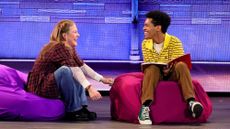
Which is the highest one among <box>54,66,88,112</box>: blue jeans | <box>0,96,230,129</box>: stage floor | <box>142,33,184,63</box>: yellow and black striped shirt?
<box>142,33,184,63</box>: yellow and black striped shirt

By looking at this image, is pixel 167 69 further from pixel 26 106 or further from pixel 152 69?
pixel 26 106

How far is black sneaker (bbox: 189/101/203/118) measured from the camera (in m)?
3.70

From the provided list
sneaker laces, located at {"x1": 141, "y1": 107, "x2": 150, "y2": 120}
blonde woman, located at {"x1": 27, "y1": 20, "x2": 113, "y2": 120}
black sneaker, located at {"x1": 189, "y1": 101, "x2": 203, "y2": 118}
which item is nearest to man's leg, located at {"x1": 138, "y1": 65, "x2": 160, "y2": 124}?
sneaker laces, located at {"x1": 141, "y1": 107, "x2": 150, "y2": 120}

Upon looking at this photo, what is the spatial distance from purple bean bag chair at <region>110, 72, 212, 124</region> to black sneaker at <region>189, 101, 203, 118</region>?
0.37 ft

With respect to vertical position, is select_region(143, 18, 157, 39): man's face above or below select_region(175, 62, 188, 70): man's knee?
above

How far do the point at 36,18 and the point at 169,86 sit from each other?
2.98m

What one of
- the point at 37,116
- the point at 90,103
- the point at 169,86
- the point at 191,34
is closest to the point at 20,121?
the point at 37,116

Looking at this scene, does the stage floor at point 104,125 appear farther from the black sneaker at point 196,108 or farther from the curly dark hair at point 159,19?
the curly dark hair at point 159,19

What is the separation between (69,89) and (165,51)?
799 mm

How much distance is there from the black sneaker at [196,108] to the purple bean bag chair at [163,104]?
11 centimetres

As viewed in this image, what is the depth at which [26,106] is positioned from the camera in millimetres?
3873

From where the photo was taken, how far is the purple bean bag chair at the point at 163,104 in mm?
3834

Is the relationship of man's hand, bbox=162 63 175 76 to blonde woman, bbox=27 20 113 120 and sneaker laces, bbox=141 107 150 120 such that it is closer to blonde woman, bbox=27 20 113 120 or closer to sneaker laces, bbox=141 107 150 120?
sneaker laces, bbox=141 107 150 120

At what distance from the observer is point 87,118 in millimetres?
4016
